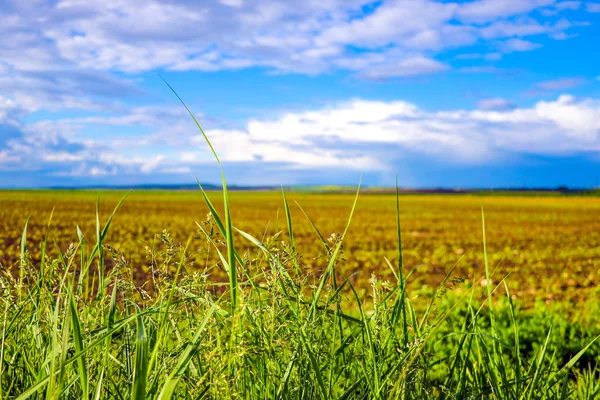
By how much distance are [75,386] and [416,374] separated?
45.5 inches

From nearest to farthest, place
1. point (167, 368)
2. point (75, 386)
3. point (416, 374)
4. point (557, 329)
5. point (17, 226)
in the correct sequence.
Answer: point (167, 368) < point (416, 374) < point (75, 386) < point (557, 329) < point (17, 226)

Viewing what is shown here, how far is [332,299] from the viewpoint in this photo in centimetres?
177

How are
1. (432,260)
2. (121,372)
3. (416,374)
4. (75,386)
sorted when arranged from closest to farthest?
(416,374), (75,386), (121,372), (432,260)

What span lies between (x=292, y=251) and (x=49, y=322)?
935mm

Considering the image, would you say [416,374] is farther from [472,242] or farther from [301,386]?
[472,242]

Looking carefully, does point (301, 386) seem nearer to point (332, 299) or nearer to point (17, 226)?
Answer: point (332, 299)

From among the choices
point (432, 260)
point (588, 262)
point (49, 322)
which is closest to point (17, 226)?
point (432, 260)

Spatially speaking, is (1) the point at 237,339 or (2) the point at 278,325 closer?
(1) the point at 237,339

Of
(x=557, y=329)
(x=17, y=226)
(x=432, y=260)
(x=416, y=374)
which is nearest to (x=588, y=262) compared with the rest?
(x=432, y=260)

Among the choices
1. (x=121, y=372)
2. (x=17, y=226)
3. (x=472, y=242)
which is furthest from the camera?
(x=17, y=226)

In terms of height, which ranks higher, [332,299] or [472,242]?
[332,299]

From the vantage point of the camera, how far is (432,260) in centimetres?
1595

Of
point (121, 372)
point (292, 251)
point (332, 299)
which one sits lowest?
point (121, 372)

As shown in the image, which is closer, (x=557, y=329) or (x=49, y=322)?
(x=49, y=322)
